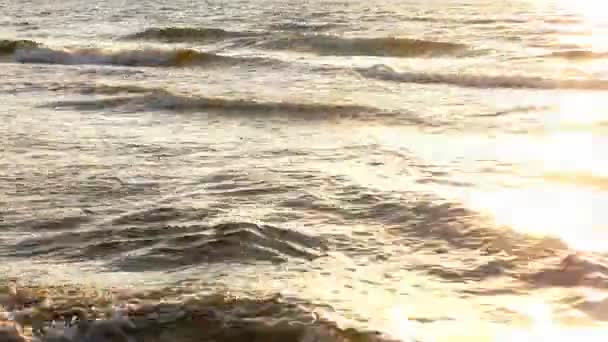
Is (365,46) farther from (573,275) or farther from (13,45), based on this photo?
(573,275)

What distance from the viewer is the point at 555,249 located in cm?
552

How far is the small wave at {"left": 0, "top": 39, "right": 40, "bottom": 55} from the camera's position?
19766 millimetres

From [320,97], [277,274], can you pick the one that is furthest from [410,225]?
[320,97]

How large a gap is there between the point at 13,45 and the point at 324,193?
579 inches

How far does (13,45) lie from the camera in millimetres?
20031

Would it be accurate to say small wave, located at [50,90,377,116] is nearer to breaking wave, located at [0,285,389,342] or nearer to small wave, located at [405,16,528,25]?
breaking wave, located at [0,285,389,342]

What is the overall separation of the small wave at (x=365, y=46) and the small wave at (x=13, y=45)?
4910mm

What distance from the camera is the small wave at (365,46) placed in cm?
1764

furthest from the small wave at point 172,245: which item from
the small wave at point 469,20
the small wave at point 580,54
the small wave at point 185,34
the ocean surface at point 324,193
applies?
the small wave at point 469,20

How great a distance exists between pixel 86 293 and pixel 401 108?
286 inches

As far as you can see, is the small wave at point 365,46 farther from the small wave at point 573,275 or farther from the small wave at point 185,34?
the small wave at point 573,275

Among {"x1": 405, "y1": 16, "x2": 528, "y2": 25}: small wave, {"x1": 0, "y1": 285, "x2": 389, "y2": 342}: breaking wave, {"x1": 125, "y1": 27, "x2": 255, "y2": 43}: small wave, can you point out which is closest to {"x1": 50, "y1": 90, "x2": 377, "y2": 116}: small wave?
{"x1": 0, "y1": 285, "x2": 389, "y2": 342}: breaking wave

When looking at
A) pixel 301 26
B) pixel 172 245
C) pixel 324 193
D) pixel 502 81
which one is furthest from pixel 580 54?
pixel 172 245

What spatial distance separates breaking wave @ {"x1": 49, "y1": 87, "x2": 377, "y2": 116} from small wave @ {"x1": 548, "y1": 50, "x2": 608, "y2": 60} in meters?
5.72
